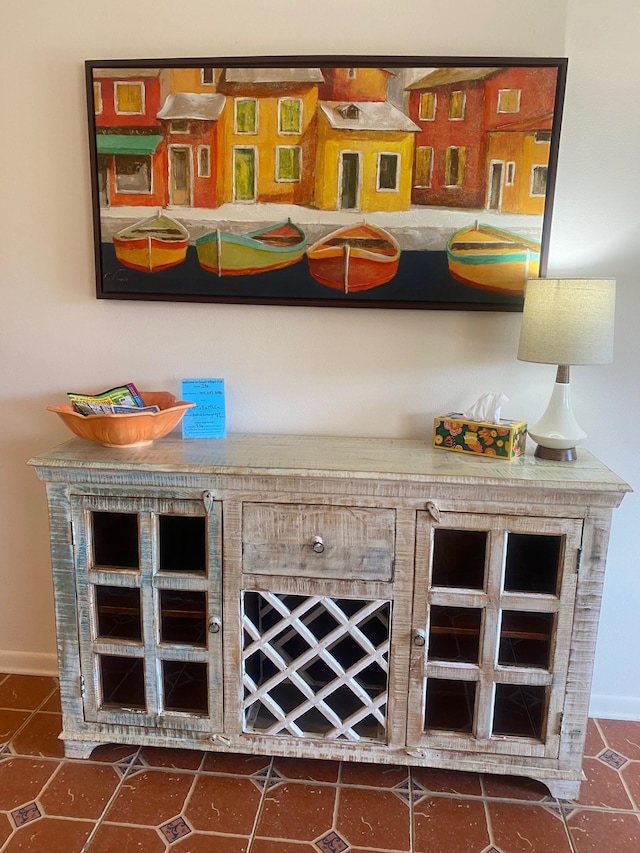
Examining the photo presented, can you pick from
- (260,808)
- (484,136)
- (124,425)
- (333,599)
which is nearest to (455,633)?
(333,599)

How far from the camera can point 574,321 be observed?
1.55m

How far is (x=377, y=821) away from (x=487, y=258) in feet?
4.87

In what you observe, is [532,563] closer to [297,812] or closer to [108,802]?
[297,812]

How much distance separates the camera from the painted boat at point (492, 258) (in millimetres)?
1749

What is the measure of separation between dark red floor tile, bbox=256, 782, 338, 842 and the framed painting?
1310 millimetres

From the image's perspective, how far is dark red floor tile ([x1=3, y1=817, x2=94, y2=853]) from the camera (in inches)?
58.3

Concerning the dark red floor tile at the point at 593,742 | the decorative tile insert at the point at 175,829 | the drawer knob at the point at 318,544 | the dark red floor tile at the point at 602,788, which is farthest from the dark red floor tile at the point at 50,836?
the dark red floor tile at the point at 593,742

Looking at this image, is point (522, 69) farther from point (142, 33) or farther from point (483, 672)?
point (483, 672)

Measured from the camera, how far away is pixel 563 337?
156 centimetres

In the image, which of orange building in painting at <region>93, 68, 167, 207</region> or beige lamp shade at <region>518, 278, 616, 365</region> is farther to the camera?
orange building in painting at <region>93, 68, 167, 207</region>

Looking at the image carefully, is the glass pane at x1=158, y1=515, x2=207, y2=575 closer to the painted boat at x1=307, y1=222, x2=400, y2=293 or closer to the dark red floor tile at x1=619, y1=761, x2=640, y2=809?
the painted boat at x1=307, y1=222, x2=400, y2=293

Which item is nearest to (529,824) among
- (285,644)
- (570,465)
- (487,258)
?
(285,644)

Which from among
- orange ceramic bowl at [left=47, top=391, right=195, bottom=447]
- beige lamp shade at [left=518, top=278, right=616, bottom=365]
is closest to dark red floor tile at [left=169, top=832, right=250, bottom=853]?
orange ceramic bowl at [left=47, top=391, right=195, bottom=447]

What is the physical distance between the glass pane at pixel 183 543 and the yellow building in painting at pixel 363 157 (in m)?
0.94
